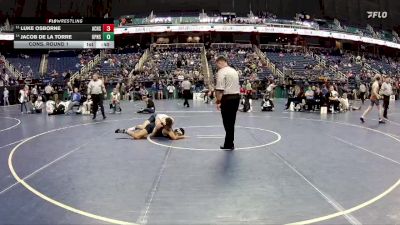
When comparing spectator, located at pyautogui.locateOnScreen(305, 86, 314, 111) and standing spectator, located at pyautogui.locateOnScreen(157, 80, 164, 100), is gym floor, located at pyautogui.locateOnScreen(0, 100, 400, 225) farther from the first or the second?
standing spectator, located at pyautogui.locateOnScreen(157, 80, 164, 100)

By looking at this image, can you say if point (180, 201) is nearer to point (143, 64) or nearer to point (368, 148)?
point (368, 148)

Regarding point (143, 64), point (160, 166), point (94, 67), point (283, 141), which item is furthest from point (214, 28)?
point (160, 166)

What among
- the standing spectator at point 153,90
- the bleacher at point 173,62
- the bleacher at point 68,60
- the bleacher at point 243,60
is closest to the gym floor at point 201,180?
the standing spectator at point 153,90

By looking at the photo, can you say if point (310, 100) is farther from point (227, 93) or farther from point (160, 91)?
point (160, 91)

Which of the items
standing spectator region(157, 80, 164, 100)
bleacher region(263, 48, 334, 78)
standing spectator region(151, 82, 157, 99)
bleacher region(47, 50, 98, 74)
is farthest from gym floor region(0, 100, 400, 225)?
bleacher region(47, 50, 98, 74)

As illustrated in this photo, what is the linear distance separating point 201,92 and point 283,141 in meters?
20.1

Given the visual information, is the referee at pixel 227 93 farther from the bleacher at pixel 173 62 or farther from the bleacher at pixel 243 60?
the bleacher at pixel 173 62

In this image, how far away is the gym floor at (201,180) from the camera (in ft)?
14.4

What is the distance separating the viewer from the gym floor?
14.4ft

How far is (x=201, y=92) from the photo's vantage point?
1152 inches
